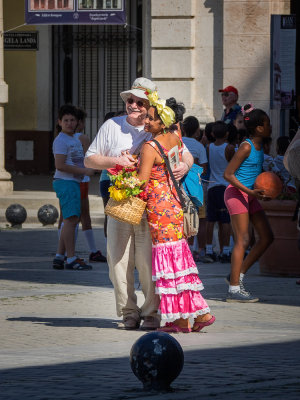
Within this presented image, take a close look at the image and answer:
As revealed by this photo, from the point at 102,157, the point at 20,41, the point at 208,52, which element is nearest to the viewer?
the point at 102,157

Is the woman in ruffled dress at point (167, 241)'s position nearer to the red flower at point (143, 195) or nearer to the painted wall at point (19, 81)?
the red flower at point (143, 195)

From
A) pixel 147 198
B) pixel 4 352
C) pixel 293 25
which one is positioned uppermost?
pixel 293 25

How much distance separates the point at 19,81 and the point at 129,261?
18506 mm

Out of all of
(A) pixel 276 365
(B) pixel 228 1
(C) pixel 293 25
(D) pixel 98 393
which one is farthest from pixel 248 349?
(B) pixel 228 1

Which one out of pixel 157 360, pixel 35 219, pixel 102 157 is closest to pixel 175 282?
pixel 102 157

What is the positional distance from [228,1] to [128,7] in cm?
646

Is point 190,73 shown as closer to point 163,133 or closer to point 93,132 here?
point 93,132

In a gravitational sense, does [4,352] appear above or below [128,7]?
below

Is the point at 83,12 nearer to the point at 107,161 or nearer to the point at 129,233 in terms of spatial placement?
the point at 107,161

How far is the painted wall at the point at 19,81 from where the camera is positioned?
26891 millimetres

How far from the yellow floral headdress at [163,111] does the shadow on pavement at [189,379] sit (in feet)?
6.18

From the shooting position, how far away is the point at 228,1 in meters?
20.0

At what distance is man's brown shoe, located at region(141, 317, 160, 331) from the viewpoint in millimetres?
9195

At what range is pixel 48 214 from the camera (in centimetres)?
1867
